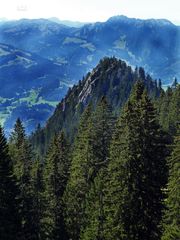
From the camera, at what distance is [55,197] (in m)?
55.2

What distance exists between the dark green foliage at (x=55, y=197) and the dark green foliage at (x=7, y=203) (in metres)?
10.8

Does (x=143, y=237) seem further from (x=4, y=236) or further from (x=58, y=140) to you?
(x=58, y=140)

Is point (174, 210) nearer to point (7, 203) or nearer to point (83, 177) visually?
point (7, 203)

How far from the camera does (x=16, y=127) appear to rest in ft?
235

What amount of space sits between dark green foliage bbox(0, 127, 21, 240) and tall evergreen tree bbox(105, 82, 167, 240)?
894 centimetres

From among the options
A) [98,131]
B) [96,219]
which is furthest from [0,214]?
[98,131]

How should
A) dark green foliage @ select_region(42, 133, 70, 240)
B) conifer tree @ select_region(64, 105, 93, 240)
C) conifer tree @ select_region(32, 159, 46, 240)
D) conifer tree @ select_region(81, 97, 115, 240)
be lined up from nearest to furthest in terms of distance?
conifer tree @ select_region(81, 97, 115, 240) → conifer tree @ select_region(64, 105, 93, 240) → dark green foliage @ select_region(42, 133, 70, 240) → conifer tree @ select_region(32, 159, 46, 240)

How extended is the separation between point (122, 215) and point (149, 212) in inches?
92.7

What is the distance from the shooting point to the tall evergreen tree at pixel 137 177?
38.7m

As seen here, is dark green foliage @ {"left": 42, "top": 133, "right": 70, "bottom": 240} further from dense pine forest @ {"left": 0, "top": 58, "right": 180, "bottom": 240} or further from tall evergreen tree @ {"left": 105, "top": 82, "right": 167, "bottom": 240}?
tall evergreen tree @ {"left": 105, "top": 82, "right": 167, "bottom": 240}

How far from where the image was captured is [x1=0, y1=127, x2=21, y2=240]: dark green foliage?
42.3 m

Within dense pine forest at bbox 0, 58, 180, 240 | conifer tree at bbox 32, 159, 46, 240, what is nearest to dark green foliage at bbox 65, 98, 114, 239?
dense pine forest at bbox 0, 58, 180, 240

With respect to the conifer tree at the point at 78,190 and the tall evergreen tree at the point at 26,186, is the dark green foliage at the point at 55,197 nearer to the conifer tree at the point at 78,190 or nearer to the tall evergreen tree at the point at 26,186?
the conifer tree at the point at 78,190

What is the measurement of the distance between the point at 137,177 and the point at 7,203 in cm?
1226
